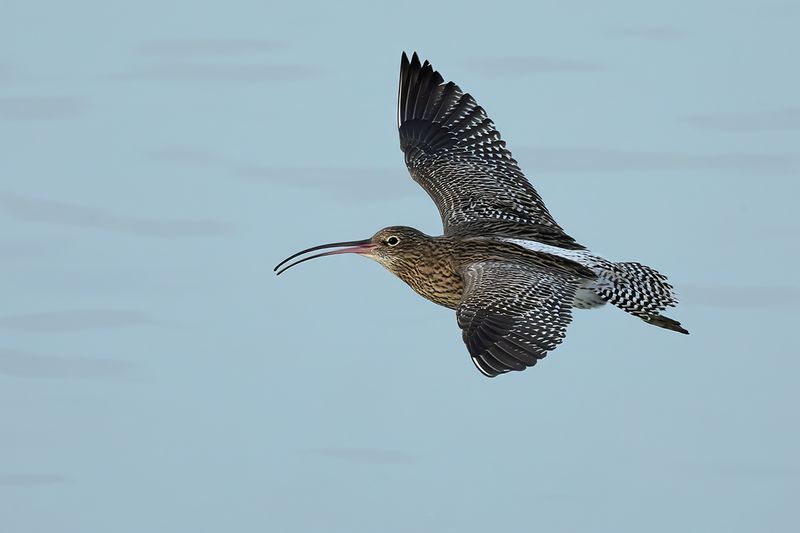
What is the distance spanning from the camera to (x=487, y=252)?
11297mm

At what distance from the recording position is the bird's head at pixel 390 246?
39.2 ft

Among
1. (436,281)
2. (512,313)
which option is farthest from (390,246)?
(512,313)

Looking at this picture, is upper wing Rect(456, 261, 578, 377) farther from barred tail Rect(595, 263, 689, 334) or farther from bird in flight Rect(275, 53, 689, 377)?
barred tail Rect(595, 263, 689, 334)

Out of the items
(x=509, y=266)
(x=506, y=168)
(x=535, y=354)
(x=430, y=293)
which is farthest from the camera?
(x=506, y=168)

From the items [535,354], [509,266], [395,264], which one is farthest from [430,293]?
[535,354]

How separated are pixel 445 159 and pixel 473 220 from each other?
0.90 meters

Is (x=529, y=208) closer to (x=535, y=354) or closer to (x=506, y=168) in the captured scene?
(x=506, y=168)

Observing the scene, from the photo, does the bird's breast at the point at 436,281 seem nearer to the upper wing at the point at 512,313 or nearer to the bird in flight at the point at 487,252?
the bird in flight at the point at 487,252

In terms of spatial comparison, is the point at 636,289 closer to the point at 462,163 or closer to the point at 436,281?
the point at 436,281

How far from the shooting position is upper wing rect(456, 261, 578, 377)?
995 cm

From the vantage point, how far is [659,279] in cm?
1123

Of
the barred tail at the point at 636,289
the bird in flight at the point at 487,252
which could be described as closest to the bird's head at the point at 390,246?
the bird in flight at the point at 487,252

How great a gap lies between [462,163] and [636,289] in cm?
239

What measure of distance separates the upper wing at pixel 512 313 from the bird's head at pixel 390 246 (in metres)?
0.91
